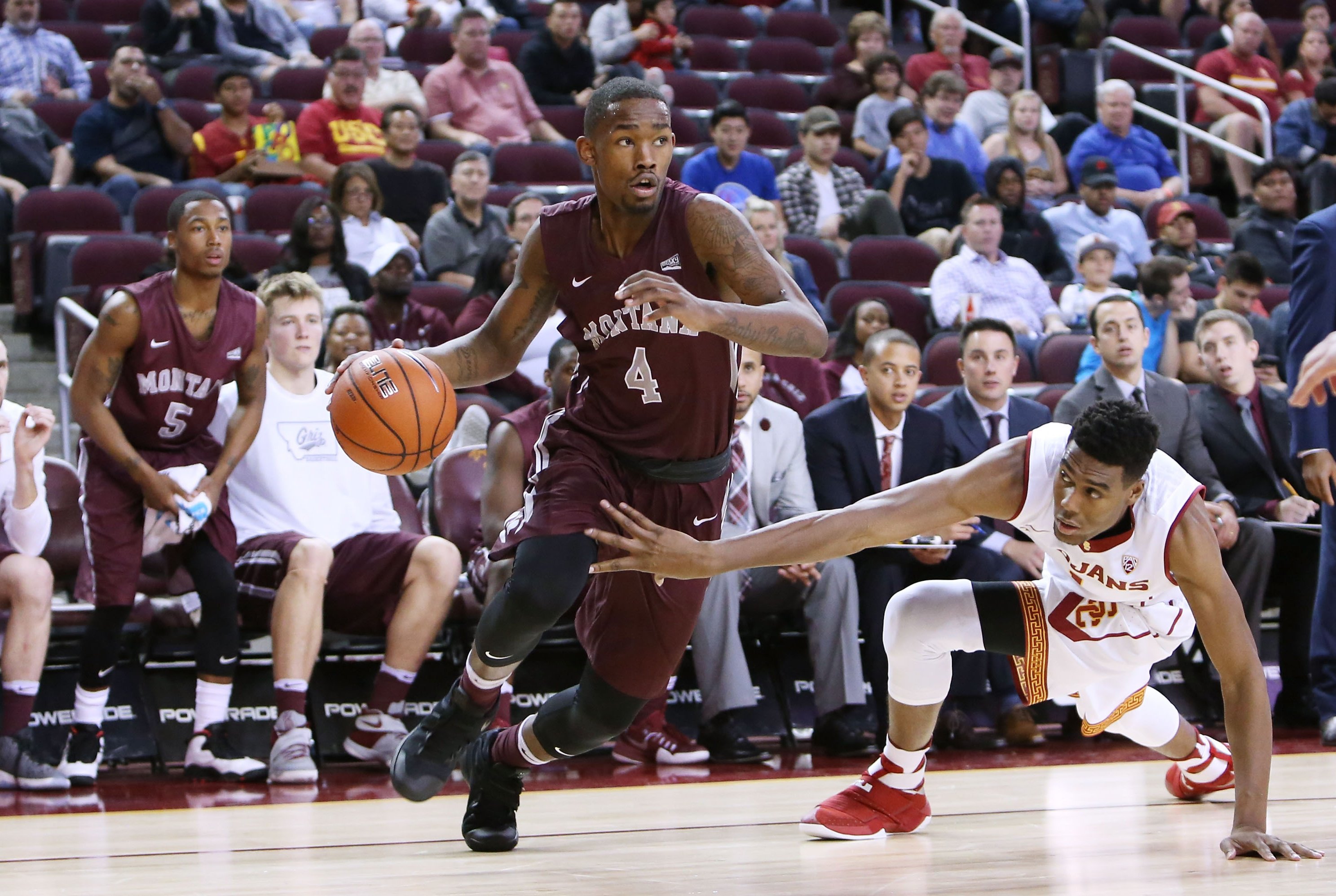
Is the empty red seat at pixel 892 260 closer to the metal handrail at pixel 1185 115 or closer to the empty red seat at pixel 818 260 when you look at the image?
the empty red seat at pixel 818 260

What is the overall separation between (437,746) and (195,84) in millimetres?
6637

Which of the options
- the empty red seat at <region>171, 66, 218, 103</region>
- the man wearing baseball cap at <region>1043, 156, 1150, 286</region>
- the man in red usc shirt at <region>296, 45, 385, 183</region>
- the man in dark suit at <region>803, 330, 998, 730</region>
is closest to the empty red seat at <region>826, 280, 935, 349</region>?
the man wearing baseball cap at <region>1043, 156, 1150, 286</region>

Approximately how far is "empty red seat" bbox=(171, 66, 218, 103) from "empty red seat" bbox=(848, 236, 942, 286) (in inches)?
153

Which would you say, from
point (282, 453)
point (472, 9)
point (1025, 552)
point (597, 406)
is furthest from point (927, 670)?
point (472, 9)

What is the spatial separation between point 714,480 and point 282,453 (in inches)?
99.2

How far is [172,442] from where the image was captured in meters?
5.17

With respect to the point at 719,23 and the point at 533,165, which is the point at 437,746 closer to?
the point at 533,165

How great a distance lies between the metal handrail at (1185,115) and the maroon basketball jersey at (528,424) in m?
6.38

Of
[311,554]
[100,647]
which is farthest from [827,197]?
[100,647]

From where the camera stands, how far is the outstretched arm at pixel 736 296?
2740mm

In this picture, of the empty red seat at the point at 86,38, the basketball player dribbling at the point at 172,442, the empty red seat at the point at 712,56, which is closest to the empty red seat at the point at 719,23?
the empty red seat at the point at 712,56

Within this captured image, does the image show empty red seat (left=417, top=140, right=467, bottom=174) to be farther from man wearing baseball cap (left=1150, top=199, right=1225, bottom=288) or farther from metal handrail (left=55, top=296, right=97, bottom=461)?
man wearing baseball cap (left=1150, top=199, right=1225, bottom=288)

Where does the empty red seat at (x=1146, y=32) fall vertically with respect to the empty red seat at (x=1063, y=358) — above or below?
above

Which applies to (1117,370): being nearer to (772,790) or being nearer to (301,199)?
(772,790)
